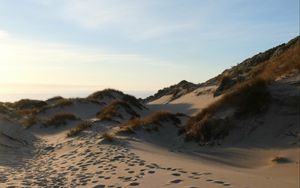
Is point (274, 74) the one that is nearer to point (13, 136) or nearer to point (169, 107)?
point (13, 136)

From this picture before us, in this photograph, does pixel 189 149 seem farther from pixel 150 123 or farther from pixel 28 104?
pixel 28 104

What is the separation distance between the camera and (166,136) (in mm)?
17016

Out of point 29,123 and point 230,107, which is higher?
point 230,107

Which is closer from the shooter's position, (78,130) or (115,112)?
(78,130)

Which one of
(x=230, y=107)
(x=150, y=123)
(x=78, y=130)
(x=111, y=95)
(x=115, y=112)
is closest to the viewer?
(x=230, y=107)

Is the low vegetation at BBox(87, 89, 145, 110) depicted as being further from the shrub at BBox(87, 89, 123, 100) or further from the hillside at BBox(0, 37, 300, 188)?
the hillside at BBox(0, 37, 300, 188)

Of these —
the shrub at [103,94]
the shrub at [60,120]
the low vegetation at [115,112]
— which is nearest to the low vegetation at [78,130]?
the low vegetation at [115,112]

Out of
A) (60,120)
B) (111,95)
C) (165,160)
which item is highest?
(111,95)

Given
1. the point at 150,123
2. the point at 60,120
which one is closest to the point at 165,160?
the point at 150,123

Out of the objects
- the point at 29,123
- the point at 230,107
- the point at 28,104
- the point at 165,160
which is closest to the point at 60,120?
the point at 29,123

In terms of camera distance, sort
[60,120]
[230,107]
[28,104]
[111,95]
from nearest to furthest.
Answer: [230,107] → [60,120] → [111,95] → [28,104]

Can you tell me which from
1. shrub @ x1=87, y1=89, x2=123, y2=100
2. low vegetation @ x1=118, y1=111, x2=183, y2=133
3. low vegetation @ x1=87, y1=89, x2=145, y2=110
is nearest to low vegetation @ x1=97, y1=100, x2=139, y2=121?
low vegetation @ x1=118, y1=111, x2=183, y2=133

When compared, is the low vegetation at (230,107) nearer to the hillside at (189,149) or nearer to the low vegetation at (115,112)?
the hillside at (189,149)

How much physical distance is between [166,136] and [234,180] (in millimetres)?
8840
